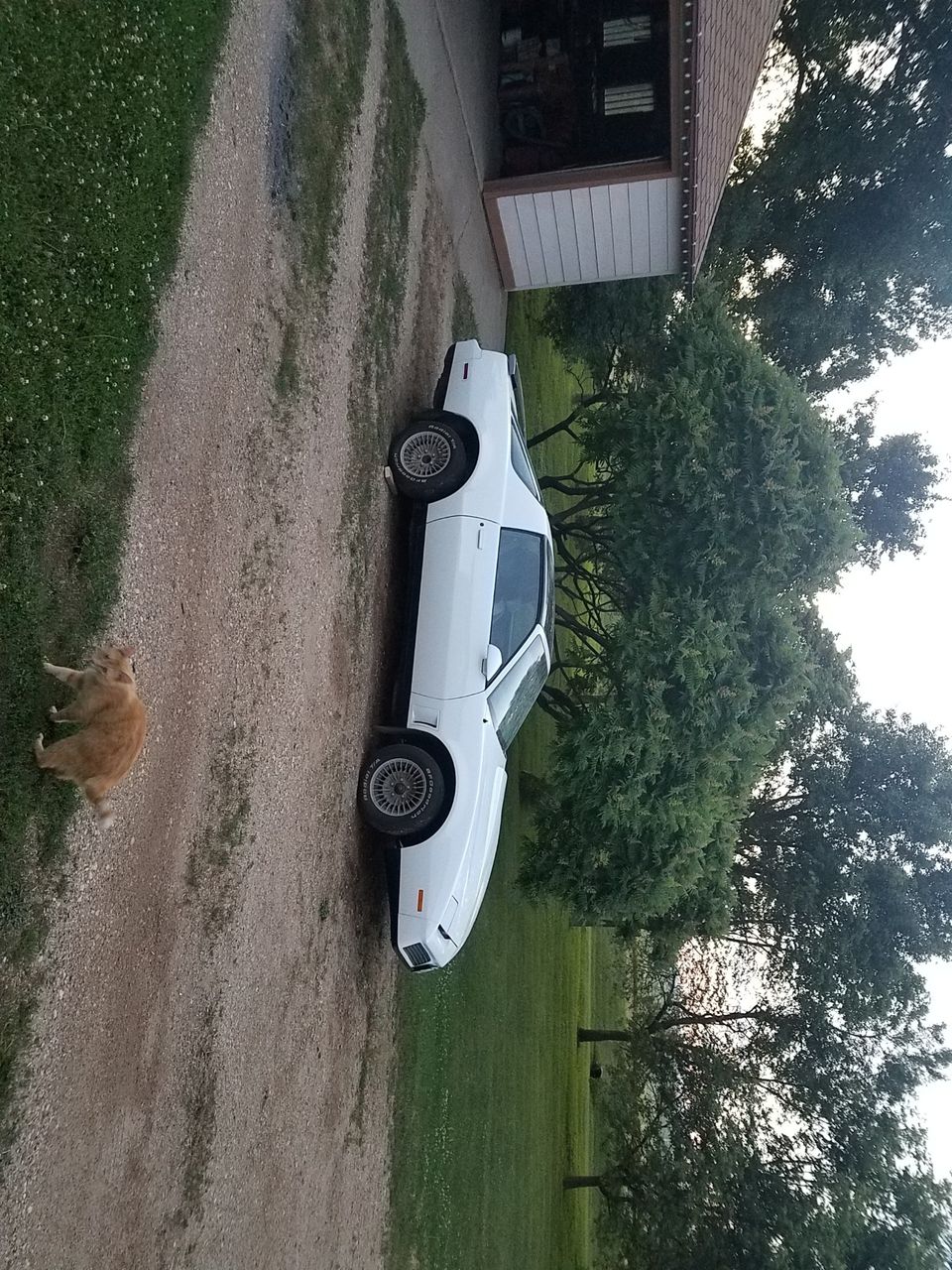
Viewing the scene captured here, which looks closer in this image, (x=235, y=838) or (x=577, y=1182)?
(x=235, y=838)

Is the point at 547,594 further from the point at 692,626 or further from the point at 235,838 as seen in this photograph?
the point at 235,838

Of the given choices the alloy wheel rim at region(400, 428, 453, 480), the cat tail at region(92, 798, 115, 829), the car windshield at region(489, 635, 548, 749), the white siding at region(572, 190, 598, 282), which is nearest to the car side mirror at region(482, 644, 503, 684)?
the car windshield at region(489, 635, 548, 749)

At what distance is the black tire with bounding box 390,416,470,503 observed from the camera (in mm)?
8492

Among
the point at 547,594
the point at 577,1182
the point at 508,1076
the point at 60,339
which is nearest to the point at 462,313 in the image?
the point at 547,594

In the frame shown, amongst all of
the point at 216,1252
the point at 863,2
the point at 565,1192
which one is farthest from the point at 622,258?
the point at 565,1192

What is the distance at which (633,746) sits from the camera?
10.2 metres

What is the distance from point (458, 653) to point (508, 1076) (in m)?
8.83

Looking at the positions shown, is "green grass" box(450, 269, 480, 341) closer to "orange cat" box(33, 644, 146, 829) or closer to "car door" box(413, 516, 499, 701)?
"car door" box(413, 516, 499, 701)

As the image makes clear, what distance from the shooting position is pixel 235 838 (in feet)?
19.8

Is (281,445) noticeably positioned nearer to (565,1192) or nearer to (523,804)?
(523,804)

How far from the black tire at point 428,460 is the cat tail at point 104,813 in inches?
182

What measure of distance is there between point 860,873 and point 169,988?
12265 mm

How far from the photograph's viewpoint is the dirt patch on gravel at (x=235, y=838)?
15.6 feet

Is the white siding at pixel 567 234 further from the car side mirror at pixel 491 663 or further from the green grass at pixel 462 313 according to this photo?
the car side mirror at pixel 491 663
